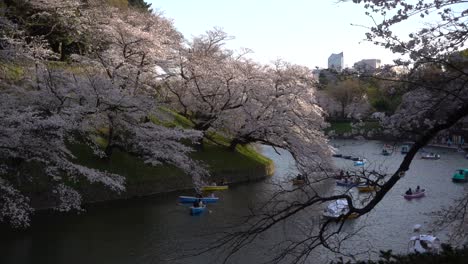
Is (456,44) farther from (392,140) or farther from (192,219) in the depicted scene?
(192,219)

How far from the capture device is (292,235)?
14.6 m

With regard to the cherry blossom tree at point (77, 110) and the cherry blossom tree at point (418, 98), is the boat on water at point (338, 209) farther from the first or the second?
the cherry blossom tree at point (77, 110)

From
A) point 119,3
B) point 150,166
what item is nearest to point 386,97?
point 150,166

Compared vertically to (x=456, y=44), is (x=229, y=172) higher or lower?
lower

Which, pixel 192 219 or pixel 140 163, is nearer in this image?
pixel 192 219

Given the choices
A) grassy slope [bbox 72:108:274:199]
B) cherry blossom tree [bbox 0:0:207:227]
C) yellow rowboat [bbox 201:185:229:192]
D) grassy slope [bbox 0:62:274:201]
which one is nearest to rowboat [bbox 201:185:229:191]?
yellow rowboat [bbox 201:185:229:192]

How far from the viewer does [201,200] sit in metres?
18.5

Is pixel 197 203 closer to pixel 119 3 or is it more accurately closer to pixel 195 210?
pixel 195 210

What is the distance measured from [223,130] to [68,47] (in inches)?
405

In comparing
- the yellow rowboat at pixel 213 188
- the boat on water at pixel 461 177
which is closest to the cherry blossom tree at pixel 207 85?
the yellow rowboat at pixel 213 188

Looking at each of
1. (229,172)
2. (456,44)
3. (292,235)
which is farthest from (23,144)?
(229,172)

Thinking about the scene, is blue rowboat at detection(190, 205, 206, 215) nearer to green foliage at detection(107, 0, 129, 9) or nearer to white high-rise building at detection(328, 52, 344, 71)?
white high-rise building at detection(328, 52, 344, 71)

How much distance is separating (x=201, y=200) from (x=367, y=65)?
13.9 m

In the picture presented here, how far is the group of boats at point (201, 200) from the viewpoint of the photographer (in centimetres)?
1775
